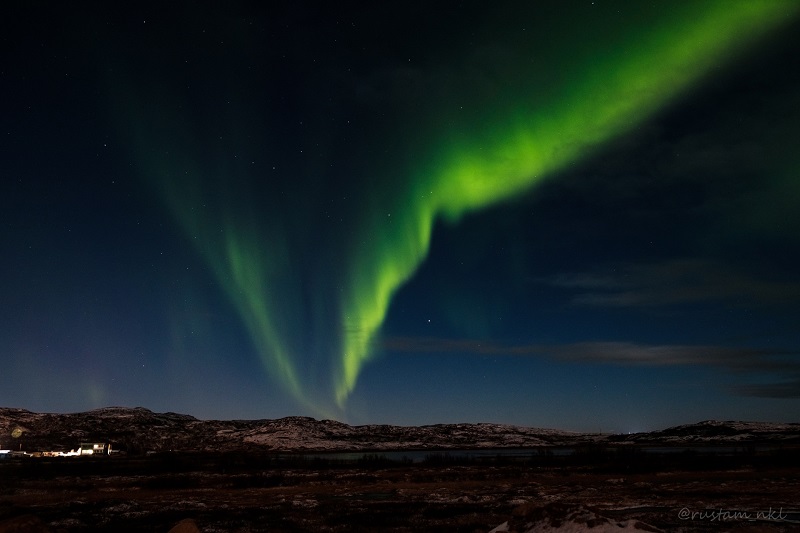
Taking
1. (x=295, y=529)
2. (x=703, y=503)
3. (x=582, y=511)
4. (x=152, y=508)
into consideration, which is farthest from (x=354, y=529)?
(x=703, y=503)

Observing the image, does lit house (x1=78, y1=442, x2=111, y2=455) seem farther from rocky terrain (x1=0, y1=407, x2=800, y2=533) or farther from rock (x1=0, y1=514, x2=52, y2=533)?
rock (x1=0, y1=514, x2=52, y2=533)

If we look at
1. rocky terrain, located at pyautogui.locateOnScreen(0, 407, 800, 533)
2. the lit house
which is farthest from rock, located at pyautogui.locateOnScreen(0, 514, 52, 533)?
the lit house

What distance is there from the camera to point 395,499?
35.2 metres

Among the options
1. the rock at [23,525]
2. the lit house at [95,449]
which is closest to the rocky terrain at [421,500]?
the rock at [23,525]

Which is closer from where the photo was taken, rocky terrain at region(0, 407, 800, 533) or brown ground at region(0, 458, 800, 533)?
rocky terrain at region(0, 407, 800, 533)

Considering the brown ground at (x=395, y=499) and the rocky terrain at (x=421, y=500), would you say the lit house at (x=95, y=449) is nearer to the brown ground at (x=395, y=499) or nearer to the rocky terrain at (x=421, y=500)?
the rocky terrain at (x=421, y=500)

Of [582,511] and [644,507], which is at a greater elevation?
[582,511]

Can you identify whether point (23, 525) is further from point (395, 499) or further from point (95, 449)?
point (95, 449)

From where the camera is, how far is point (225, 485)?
152ft

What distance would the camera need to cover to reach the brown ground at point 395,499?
2491 centimetres

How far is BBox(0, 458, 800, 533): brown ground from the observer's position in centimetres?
2491

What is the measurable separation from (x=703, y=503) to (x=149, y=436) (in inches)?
7796

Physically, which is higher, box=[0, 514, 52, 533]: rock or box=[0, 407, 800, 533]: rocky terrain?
box=[0, 514, 52, 533]: rock

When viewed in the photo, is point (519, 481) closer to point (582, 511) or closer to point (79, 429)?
point (582, 511)
